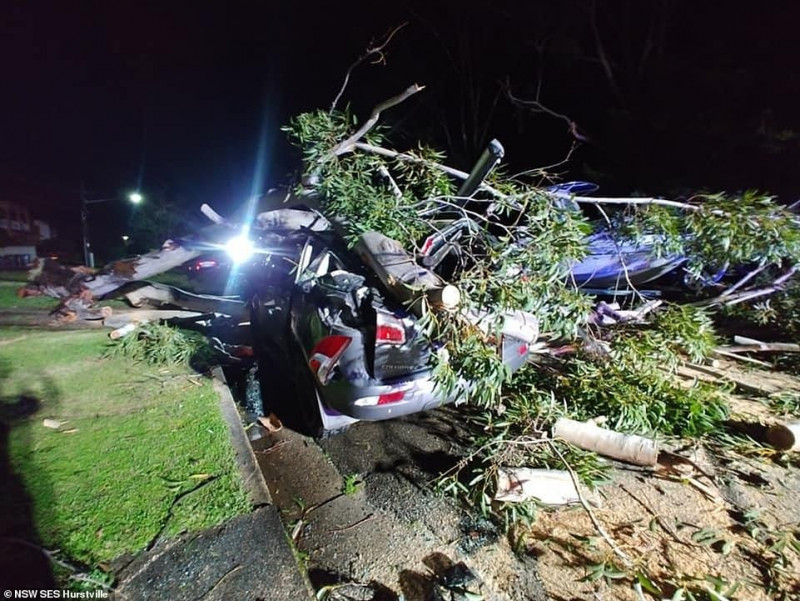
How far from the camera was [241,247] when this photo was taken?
18.6 feet

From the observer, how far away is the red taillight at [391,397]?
8.40 ft

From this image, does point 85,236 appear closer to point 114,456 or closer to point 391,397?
point 114,456

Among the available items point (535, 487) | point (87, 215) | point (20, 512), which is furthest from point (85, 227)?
point (535, 487)

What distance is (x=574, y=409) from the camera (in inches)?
126

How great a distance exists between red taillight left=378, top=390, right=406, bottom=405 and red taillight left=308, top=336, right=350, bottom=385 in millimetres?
373

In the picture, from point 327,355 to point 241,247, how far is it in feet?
12.2

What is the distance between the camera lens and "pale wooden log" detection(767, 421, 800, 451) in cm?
276

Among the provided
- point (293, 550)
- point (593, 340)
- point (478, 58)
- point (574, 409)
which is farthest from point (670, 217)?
point (478, 58)

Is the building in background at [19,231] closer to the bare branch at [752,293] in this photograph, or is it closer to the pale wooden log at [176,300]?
the pale wooden log at [176,300]

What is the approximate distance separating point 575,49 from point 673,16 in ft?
6.91

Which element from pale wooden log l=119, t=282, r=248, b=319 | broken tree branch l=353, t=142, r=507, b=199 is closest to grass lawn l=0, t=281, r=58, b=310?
pale wooden log l=119, t=282, r=248, b=319

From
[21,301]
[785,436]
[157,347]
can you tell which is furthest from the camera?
[21,301]

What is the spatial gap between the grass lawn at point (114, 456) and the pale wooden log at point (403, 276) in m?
1.53

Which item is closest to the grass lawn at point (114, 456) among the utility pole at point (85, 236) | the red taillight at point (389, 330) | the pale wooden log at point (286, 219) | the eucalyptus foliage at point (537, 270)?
the red taillight at point (389, 330)
